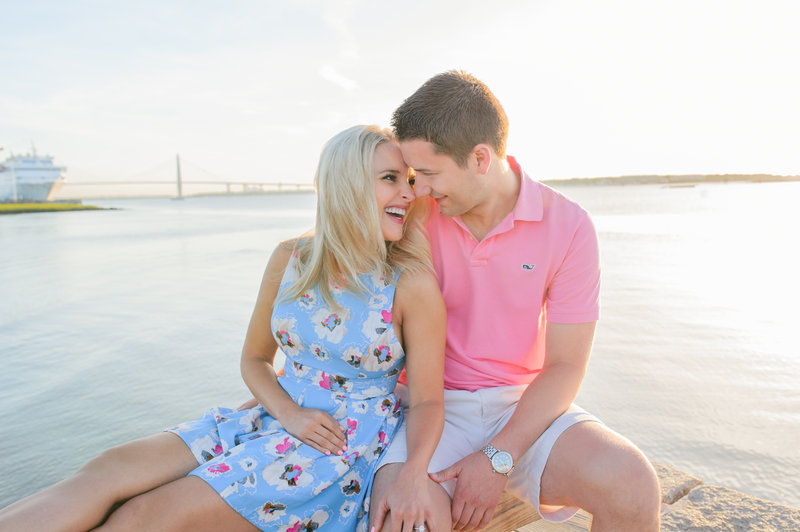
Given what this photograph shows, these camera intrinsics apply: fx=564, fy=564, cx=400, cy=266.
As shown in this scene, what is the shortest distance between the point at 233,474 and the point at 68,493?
390mm

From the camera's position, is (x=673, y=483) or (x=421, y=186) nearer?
(x=421, y=186)

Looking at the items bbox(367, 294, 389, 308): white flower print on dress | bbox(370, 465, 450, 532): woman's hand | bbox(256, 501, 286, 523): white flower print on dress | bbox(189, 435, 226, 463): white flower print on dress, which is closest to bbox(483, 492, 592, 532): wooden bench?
bbox(370, 465, 450, 532): woman's hand

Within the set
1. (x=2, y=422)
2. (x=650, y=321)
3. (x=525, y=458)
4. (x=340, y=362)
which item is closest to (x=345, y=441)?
(x=340, y=362)

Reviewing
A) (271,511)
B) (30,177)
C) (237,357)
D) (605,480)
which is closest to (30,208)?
(30,177)

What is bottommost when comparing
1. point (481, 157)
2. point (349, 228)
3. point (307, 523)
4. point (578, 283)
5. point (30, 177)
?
point (307, 523)

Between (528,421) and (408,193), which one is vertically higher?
(408,193)

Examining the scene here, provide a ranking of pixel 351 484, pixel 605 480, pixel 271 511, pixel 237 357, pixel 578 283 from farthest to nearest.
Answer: pixel 237 357 < pixel 578 283 < pixel 351 484 < pixel 271 511 < pixel 605 480

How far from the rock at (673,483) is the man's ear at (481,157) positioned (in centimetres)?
142

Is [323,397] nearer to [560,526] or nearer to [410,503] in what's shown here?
[410,503]

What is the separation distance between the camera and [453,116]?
1.94m

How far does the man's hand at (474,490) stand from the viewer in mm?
1557

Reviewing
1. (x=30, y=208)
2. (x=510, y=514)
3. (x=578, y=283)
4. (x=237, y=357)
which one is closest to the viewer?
(x=510, y=514)

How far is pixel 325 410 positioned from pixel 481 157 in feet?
3.32

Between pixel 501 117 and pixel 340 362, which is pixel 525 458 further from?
pixel 501 117
